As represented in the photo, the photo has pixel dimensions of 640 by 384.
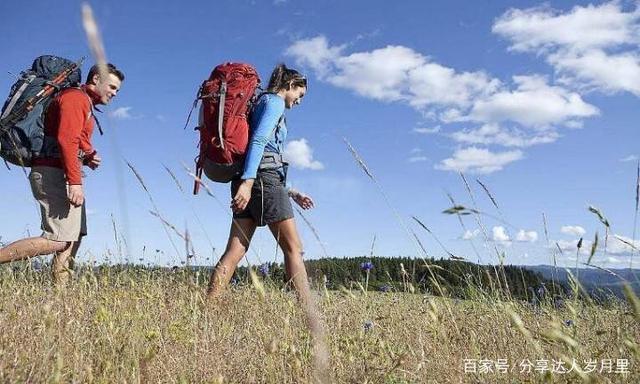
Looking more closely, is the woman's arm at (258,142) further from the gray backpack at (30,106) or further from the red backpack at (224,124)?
the gray backpack at (30,106)

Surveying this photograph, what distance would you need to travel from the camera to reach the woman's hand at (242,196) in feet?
13.3

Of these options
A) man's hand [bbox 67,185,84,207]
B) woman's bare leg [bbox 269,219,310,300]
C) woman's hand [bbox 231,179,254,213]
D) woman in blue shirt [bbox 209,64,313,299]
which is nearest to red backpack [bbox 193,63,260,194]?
woman in blue shirt [bbox 209,64,313,299]

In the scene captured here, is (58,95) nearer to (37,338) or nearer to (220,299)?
(220,299)

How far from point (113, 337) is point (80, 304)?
3.15 feet

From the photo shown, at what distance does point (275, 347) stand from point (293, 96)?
122 inches

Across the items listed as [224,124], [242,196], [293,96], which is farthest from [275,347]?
[293,96]

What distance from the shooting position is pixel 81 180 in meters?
4.80

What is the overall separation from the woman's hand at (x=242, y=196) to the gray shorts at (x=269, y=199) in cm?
19

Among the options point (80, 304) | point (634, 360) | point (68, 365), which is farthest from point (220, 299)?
point (634, 360)

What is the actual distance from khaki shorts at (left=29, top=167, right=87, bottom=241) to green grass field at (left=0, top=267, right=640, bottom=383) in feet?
2.37

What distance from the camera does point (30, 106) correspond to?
15.6 feet

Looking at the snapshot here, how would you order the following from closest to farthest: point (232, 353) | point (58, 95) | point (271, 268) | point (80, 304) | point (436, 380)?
point (436, 380)
point (232, 353)
point (80, 304)
point (58, 95)
point (271, 268)

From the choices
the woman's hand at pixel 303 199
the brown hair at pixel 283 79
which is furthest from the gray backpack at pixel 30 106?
the woman's hand at pixel 303 199

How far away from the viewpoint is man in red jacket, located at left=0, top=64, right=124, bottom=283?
15.2ft
